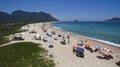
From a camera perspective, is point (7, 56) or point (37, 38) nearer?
point (7, 56)

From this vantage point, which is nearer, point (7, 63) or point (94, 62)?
point (7, 63)

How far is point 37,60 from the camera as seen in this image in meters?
19.7

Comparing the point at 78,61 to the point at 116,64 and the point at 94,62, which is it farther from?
the point at 116,64

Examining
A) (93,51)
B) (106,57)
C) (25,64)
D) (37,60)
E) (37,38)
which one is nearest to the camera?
(25,64)

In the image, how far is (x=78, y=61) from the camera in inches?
829

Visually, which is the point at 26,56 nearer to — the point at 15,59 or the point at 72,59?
the point at 15,59

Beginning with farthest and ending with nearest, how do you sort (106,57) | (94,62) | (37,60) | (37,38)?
(37,38), (106,57), (94,62), (37,60)

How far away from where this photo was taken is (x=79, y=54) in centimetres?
2347

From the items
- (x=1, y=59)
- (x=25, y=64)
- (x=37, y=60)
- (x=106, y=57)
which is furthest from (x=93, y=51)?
(x=1, y=59)

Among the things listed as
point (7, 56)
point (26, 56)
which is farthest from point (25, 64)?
point (7, 56)

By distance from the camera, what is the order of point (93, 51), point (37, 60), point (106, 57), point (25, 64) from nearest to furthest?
point (25, 64), point (37, 60), point (106, 57), point (93, 51)

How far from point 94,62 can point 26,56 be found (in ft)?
32.1

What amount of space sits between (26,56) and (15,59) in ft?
5.63

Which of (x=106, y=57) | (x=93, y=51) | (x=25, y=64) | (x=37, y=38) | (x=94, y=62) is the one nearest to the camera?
(x=25, y=64)
